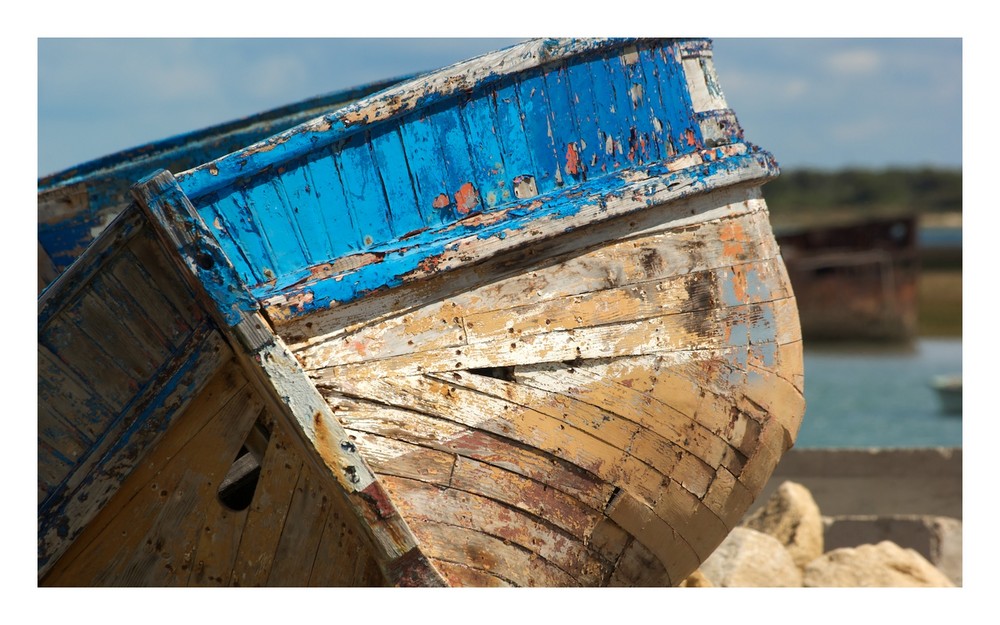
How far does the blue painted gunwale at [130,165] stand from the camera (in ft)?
15.8

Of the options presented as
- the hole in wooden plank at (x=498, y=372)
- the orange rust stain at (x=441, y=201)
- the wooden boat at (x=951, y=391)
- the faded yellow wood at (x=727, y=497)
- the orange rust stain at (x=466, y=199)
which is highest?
the orange rust stain at (x=441, y=201)

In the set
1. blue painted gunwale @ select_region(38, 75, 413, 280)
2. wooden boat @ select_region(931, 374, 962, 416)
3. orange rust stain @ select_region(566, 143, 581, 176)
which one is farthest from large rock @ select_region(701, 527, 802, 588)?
wooden boat @ select_region(931, 374, 962, 416)

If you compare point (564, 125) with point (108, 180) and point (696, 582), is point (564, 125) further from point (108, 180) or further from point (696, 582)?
point (108, 180)

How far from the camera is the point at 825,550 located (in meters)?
5.38

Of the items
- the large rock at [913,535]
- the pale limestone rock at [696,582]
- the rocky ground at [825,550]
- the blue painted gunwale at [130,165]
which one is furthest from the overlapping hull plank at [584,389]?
the large rock at [913,535]

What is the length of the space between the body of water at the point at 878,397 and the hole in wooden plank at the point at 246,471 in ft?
30.3

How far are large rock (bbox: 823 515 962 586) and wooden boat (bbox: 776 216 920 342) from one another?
18.9m

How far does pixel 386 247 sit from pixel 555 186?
56cm

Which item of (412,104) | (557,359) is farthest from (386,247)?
(557,359)

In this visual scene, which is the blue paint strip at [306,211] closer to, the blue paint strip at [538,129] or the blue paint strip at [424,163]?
the blue paint strip at [424,163]

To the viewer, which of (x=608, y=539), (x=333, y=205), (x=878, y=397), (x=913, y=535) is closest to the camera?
(x=333, y=205)

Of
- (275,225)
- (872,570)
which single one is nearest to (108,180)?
(275,225)

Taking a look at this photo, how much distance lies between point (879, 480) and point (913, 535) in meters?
1.11

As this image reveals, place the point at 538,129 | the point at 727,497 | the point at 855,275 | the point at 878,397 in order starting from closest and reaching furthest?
the point at 538,129 → the point at 727,497 → the point at 878,397 → the point at 855,275
